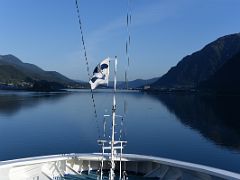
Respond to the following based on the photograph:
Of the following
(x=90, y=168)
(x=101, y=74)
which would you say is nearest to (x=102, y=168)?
(x=90, y=168)

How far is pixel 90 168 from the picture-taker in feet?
63.2

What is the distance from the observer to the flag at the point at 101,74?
14.0m

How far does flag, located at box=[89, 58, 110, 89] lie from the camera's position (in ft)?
46.0

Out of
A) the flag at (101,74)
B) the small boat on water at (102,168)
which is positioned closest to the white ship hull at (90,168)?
the small boat on water at (102,168)

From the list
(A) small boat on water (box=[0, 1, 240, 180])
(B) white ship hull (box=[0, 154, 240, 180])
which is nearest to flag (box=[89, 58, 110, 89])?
(A) small boat on water (box=[0, 1, 240, 180])

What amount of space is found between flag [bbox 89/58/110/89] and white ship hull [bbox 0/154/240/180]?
A: 5.59 meters

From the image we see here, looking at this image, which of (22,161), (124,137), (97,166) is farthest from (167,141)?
(22,161)

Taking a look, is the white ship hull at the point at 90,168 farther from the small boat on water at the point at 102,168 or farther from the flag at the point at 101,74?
the flag at the point at 101,74

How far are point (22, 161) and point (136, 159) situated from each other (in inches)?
220

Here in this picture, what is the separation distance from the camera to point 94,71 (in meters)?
14.2

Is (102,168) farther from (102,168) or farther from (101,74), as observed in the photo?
(101,74)

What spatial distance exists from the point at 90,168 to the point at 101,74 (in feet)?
23.2

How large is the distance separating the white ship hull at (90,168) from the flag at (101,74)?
220 inches

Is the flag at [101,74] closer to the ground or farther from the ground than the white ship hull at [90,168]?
farther from the ground
